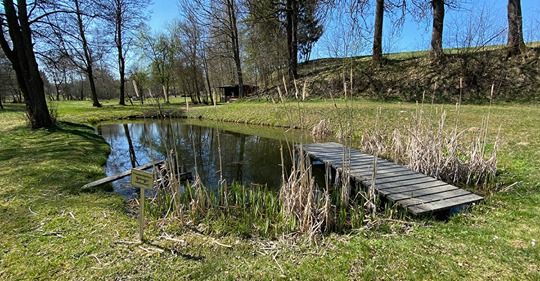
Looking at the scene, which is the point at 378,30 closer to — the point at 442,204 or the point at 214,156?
the point at 214,156

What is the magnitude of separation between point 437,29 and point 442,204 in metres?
13.6

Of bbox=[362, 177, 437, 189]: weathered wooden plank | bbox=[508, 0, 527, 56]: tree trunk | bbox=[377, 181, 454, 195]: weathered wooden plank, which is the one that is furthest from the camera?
bbox=[508, 0, 527, 56]: tree trunk

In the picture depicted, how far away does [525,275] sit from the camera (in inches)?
79.5

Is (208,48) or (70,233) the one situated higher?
(208,48)

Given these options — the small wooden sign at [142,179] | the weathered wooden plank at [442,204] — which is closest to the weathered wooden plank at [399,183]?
the weathered wooden plank at [442,204]

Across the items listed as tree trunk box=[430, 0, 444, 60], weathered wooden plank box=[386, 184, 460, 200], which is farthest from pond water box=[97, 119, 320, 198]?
tree trunk box=[430, 0, 444, 60]

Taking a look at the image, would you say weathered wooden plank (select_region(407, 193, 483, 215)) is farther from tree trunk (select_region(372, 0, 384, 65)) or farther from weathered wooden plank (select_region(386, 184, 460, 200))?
tree trunk (select_region(372, 0, 384, 65))

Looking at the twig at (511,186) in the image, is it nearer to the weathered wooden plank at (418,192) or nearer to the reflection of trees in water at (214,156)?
the weathered wooden plank at (418,192)

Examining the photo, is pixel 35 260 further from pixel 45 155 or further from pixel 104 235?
pixel 45 155

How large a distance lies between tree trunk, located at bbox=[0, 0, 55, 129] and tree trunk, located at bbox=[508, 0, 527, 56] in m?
18.8

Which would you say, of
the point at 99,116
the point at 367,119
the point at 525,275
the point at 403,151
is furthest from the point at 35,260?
the point at 99,116

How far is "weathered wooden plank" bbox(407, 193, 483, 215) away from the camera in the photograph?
3.13 metres

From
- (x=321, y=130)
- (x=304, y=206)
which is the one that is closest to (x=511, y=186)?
(x=304, y=206)

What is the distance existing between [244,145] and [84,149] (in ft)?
15.0
